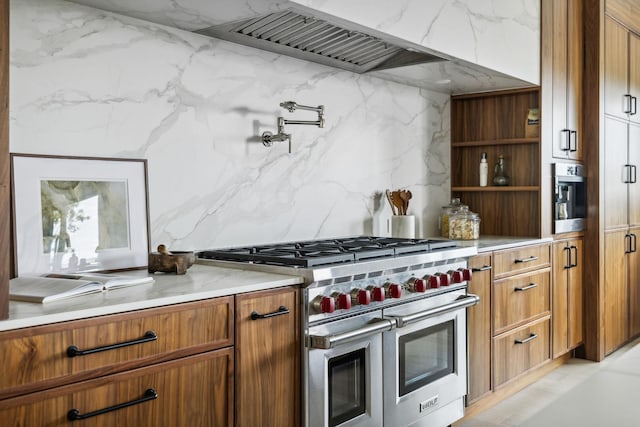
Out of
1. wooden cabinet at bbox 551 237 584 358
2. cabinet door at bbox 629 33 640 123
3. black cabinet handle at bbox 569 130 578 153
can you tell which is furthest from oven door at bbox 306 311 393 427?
cabinet door at bbox 629 33 640 123

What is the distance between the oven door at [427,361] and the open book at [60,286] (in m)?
1.06

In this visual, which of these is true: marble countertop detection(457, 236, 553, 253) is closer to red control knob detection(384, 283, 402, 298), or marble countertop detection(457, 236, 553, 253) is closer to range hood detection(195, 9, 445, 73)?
red control knob detection(384, 283, 402, 298)

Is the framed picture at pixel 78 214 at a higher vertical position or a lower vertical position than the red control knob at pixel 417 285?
higher

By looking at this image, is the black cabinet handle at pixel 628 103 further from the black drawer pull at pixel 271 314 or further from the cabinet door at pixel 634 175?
the black drawer pull at pixel 271 314

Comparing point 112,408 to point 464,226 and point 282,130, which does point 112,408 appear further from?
point 464,226

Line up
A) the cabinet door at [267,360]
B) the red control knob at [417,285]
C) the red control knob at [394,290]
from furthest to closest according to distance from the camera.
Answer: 1. the red control knob at [417,285]
2. the red control knob at [394,290]
3. the cabinet door at [267,360]

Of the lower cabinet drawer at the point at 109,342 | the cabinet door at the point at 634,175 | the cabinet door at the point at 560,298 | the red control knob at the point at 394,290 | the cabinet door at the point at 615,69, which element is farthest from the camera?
the cabinet door at the point at 634,175

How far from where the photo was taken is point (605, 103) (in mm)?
4410

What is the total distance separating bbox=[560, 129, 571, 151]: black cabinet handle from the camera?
4.09 meters

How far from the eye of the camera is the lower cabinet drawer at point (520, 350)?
3352 mm

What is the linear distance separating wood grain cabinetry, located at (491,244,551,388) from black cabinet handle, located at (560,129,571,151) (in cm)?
71

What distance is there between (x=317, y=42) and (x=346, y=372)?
4.88ft

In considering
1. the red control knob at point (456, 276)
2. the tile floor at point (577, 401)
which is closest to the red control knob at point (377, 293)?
the red control knob at point (456, 276)

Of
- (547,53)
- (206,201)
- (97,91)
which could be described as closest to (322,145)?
(206,201)
